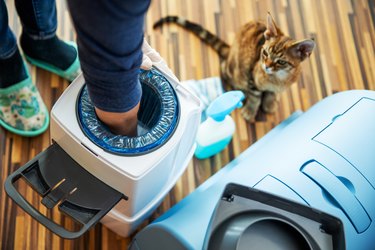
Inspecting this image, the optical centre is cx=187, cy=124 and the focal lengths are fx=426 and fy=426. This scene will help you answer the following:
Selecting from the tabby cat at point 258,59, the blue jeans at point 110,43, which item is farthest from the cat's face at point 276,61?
the blue jeans at point 110,43

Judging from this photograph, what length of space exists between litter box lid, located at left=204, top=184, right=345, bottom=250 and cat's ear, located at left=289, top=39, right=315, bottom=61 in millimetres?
467

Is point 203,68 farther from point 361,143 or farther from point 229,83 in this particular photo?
point 361,143

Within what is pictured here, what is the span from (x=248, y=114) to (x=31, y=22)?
26.3 inches

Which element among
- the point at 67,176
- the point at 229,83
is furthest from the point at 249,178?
the point at 229,83

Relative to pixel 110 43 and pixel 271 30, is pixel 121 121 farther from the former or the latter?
pixel 271 30

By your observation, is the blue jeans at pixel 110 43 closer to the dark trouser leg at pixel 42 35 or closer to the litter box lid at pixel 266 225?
the litter box lid at pixel 266 225

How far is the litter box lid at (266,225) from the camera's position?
665mm

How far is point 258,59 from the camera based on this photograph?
1200 millimetres

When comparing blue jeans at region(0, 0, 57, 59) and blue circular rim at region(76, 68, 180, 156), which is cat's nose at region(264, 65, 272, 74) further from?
blue jeans at region(0, 0, 57, 59)

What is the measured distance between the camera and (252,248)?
2.17ft

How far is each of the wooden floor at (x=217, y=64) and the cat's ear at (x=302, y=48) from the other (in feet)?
0.98

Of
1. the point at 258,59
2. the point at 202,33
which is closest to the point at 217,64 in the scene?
the point at 202,33

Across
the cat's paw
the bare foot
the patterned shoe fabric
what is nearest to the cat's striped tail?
the cat's paw

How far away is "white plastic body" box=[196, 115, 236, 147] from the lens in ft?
3.81
